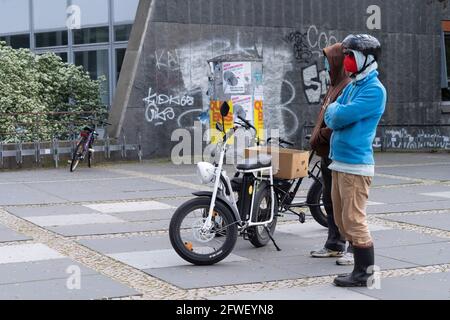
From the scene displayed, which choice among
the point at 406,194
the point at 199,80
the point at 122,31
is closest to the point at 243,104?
the point at 199,80

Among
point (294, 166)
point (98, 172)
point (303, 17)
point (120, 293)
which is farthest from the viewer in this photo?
point (303, 17)

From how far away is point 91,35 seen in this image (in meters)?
23.0

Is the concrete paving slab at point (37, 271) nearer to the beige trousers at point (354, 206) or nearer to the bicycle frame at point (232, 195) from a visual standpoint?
the bicycle frame at point (232, 195)

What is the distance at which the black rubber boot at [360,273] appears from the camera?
5953 millimetres

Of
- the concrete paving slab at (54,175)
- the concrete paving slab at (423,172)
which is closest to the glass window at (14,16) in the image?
the concrete paving slab at (54,175)

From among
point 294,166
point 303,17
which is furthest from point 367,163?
point 303,17

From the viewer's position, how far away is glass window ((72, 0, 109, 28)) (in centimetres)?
2281

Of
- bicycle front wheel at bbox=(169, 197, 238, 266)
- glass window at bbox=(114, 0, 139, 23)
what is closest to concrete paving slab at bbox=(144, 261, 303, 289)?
bicycle front wheel at bbox=(169, 197, 238, 266)

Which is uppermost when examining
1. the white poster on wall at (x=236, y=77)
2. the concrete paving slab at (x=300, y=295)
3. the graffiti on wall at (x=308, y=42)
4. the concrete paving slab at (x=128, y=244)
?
the graffiti on wall at (x=308, y=42)

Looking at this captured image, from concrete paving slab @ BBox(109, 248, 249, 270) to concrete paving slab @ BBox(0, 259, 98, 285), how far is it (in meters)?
0.46

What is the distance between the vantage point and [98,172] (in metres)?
15.2

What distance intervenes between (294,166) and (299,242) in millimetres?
806

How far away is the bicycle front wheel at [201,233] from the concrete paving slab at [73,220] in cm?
268
